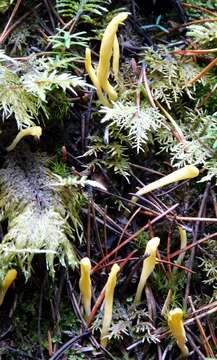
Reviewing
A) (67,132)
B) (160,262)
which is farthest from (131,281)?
(67,132)

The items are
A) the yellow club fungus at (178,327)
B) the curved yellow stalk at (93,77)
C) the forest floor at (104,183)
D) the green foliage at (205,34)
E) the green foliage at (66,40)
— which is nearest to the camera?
the yellow club fungus at (178,327)

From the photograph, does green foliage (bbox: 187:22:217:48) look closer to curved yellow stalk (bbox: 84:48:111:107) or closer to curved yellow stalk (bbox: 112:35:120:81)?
curved yellow stalk (bbox: 112:35:120:81)

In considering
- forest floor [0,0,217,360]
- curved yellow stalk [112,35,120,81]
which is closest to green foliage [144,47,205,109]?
forest floor [0,0,217,360]

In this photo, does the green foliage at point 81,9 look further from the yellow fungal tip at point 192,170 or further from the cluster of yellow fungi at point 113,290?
the cluster of yellow fungi at point 113,290

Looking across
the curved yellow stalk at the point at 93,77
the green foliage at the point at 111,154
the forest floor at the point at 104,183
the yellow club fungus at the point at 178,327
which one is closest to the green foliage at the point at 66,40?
the forest floor at the point at 104,183

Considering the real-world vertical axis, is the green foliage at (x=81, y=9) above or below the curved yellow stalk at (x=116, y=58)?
above

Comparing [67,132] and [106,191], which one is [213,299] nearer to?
[106,191]
